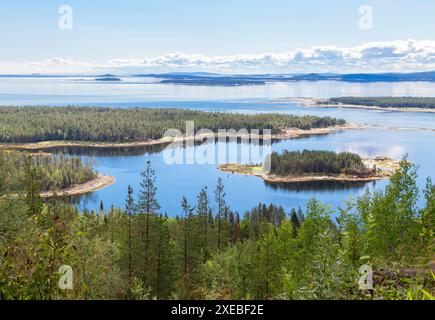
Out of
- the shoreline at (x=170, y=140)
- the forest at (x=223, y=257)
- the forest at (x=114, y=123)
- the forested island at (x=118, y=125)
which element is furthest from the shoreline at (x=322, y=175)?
the forest at (x=223, y=257)

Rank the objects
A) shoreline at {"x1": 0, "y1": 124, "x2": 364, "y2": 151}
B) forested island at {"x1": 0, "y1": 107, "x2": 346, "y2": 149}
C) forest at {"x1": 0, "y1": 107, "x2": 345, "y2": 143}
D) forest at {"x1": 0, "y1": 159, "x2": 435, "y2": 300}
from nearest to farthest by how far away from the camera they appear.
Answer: forest at {"x1": 0, "y1": 159, "x2": 435, "y2": 300} < shoreline at {"x1": 0, "y1": 124, "x2": 364, "y2": 151} < forested island at {"x1": 0, "y1": 107, "x2": 346, "y2": 149} < forest at {"x1": 0, "y1": 107, "x2": 345, "y2": 143}

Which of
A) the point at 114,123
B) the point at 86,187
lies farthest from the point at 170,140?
the point at 86,187

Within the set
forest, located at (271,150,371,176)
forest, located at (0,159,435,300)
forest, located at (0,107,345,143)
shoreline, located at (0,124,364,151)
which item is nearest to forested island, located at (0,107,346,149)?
forest, located at (0,107,345,143)

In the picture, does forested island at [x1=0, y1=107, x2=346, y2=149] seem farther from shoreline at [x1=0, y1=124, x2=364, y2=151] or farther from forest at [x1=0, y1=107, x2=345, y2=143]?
shoreline at [x1=0, y1=124, x2=364, y2=151]

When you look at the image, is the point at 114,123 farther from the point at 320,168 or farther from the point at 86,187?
the point at 320,168

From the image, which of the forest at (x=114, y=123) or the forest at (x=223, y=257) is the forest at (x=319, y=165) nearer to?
the forest at (x=114, y=123)

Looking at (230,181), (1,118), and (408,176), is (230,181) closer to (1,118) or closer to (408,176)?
(408,176)
